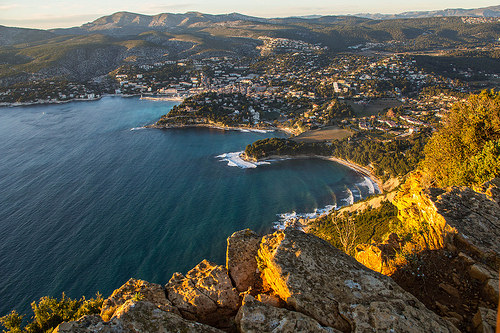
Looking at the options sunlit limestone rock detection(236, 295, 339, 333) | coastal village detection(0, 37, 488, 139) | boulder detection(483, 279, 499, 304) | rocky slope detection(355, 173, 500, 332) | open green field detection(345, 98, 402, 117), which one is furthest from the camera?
open green field detection(345, 98, 402, 117)

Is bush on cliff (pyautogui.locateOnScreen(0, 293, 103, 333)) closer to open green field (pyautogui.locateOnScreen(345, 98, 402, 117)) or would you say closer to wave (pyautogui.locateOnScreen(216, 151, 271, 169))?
wave (pyautogui.locateOnScreen(216, 151, 271, 169))

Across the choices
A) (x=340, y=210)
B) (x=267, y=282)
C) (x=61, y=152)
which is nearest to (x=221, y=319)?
(x=267, y=282)

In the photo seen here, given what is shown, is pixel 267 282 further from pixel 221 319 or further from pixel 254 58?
pixel 254 58

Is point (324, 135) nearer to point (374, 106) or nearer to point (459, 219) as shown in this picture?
point (374, 106)

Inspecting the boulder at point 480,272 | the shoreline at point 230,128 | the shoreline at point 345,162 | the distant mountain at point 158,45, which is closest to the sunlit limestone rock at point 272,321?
the boulder at point 480,272

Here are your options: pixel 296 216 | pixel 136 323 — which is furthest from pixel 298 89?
pixel 136 323

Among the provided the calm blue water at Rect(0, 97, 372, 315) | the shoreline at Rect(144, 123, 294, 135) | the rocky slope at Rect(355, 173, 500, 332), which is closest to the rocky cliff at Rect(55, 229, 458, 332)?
the rocky slope at Rect(355, 173, 500, 332)

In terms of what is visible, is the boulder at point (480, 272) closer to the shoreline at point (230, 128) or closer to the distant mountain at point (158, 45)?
the shoreline at point (230, 128)
